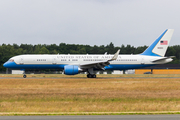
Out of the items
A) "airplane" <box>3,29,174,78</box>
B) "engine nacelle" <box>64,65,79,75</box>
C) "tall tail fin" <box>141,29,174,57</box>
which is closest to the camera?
"engine nacelle" <box>64,65,79,75</box>

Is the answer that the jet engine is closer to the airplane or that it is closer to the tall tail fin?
the airplane

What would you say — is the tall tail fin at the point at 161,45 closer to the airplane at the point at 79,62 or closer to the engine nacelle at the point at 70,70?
the airplane at the point at 79,62

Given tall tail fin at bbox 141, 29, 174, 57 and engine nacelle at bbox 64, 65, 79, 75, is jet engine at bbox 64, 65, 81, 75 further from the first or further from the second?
tall tail fin at bbox 141, 29, 174, 57

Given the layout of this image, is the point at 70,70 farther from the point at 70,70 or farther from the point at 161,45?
the point at 161,45

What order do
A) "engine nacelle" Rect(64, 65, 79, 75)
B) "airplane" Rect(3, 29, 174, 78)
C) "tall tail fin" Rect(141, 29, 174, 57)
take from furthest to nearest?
"tall tail fin" Rect(141, 29, 174, 57)
"airplane" Rect(3, 29, 174, 78)
"engine nacelle" Rect(64, 65, 79, 75)

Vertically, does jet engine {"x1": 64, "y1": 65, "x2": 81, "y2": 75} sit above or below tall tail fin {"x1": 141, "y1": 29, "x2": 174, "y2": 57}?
below

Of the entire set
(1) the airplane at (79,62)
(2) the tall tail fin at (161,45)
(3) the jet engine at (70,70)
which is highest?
(2) the tall tail fin at (161,45)

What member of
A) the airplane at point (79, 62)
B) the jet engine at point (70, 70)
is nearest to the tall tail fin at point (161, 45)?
the airplane at point (79, 62)

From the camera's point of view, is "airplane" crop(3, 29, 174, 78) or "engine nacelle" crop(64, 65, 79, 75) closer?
"engine nacelle" crop(64, 65, 79, 75)

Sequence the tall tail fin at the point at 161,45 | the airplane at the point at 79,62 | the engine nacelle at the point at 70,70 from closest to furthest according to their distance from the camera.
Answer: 1. the engine nacelle at the point at 70,70
2. the airplane at the point at 79,62
3. the tall tail fin at the point at 161,45

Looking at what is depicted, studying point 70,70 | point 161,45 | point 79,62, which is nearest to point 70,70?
point 70,70

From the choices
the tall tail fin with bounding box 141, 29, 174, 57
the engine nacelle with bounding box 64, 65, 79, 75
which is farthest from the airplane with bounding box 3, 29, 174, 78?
the tall tail fin with bounding box 141, 29, 174, 57

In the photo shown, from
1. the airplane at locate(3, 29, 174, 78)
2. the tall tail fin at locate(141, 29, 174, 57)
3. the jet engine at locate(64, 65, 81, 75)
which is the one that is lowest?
the jet engine at locate(64, 65, 81, 75)

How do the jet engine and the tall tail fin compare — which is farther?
the tall tail fin
